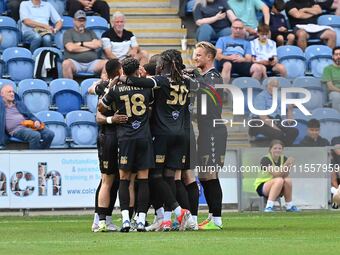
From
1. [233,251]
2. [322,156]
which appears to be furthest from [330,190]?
[233,251]

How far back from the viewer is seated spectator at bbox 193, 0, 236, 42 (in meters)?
26.5

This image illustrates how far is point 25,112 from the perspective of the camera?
2311cm

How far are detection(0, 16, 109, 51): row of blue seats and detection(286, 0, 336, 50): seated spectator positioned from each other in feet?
13.7

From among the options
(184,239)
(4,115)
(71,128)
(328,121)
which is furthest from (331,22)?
(184,239)

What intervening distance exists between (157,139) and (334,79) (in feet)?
33.8

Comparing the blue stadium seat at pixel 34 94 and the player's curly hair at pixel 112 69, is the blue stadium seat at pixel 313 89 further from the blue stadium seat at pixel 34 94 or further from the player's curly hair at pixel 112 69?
the player's curly hair at pixel 112 69

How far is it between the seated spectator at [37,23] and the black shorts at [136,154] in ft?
31.6

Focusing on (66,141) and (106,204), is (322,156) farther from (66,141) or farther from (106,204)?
(106,204)

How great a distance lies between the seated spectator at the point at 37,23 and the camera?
25297mm

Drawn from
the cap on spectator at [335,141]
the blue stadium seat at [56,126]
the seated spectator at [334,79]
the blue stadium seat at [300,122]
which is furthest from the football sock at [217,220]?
the seated spectator at [334,79]

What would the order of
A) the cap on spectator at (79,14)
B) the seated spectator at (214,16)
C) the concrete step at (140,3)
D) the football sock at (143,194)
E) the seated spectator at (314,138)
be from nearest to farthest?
the football sock at (143,194) → the seated spectator at (314,138) → the cap on spectator at (79,14) → the seated spectator at (214,16) → the concrete step at (140,3)

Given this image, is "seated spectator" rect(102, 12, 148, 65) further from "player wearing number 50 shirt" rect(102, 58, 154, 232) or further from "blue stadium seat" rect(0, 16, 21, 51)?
"player wearing number 50 shirt" rect(102, 58, 154, 232)

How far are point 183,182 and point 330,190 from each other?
645cm

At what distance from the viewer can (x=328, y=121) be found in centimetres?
Result: 2470
